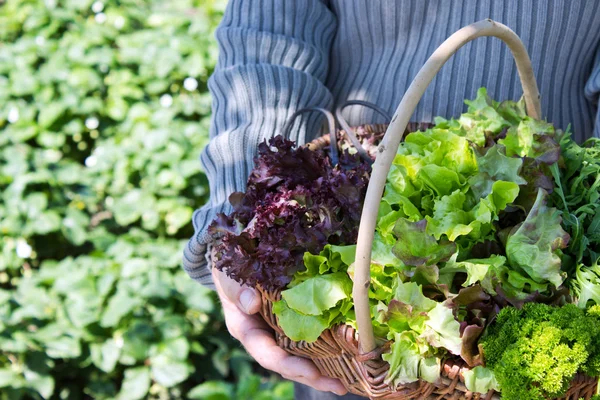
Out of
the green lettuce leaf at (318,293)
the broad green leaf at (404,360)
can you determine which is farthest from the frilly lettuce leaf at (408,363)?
the green lettuce leaf at (318,293)

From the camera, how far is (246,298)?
131cm

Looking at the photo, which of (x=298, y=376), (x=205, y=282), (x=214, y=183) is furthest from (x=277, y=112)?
(x=298, y=376)

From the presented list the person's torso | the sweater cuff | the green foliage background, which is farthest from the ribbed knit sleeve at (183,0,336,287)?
the green foliage background

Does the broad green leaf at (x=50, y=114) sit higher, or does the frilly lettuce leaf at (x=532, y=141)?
the frilly lettuce leaf at (x=532, y=141)

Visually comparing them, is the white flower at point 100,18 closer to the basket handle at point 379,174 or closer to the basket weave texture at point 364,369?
the basket weave texture at point 364,369

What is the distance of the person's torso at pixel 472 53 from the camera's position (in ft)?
4.63

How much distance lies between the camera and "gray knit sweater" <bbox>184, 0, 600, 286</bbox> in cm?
143

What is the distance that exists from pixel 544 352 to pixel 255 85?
87cm

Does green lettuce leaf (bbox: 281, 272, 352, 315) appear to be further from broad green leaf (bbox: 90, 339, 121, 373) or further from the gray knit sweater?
broad green leaf (bbox: 90, 339, 121, 373)

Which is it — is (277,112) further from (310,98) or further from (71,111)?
(71,111)

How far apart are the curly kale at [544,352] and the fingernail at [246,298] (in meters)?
0.44

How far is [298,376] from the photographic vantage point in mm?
1329

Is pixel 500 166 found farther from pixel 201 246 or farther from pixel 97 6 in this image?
pixel 97 6

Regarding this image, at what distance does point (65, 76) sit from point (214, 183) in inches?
82.0
